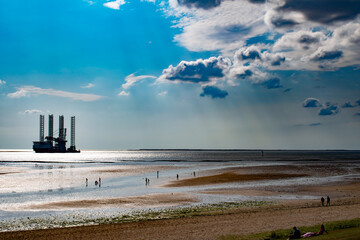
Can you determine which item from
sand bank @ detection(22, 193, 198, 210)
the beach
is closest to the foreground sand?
the beach

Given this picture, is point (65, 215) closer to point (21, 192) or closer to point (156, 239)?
point (156, 239)

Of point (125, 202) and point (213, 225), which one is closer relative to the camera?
point (213, 225)

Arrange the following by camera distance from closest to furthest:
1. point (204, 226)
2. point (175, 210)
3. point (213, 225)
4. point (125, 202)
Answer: point (204, 226)
point (213, 225)
point (175, 210)
point (125, 202)

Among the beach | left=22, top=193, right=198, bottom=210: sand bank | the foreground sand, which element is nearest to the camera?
the foreground sand

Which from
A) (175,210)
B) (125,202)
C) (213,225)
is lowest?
(125,202)

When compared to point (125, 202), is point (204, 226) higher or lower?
higher

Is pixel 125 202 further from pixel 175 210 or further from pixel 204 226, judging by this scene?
pixel 204 226

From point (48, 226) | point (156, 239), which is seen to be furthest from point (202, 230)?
point (48, 226)

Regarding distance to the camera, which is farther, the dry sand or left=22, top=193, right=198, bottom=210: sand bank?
left=22, top=193, right=198, bottom=210: sand bank

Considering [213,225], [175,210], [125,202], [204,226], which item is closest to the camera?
[204,226]

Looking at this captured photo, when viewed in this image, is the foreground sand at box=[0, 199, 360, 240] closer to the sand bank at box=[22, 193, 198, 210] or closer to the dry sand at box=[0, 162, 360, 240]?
the dry sand at box=[0, 162, 360, 240]

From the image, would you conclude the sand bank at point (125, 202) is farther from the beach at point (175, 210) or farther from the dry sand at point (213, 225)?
the dry sand at point (213, 225)

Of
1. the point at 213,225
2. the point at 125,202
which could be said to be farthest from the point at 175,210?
the point at 125,202

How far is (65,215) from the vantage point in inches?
1167
